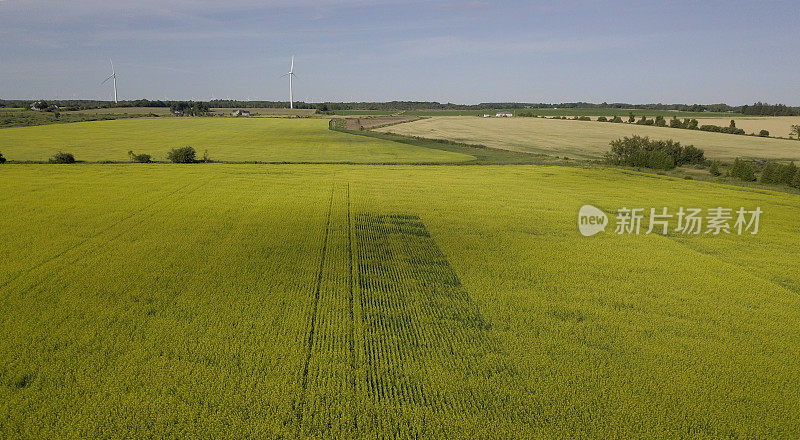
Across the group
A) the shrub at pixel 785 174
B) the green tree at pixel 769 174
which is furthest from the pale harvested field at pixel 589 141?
the shrub at pixel 785 174

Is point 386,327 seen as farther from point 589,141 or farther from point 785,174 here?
point 589,141

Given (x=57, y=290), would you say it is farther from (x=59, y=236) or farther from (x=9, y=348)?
(x=59, y=236)

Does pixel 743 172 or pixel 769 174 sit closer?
pixel 769 174

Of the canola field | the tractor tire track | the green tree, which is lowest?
the canola field

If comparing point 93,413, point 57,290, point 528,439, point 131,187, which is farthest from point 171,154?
point 528,439

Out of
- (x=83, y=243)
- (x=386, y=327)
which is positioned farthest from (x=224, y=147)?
(x=386, y=327)

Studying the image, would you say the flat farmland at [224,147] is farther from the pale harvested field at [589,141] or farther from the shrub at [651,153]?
the shrub at [651,153]

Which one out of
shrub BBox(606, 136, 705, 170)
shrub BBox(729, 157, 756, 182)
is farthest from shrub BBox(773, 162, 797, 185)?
shrub BBox(606, 136, 705, 170)

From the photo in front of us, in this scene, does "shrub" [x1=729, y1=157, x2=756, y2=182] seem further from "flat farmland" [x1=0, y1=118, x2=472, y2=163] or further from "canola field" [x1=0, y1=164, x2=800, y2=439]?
"flat farmland" [x1=0, y1=118, x2=472, y2=163]

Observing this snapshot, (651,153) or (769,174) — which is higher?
(651,153)
